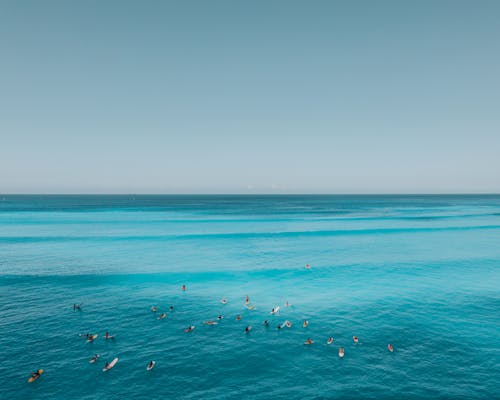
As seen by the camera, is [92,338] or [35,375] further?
[92,338]

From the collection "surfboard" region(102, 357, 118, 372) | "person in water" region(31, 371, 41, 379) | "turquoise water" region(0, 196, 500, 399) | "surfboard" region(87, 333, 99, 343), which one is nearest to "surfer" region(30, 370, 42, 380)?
"person in water" region(31, 371, 41, 379)

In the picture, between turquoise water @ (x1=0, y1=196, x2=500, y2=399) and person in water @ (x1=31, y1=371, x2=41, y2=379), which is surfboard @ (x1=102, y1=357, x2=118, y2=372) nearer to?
turquoise water @ (x1=0, y1=196, x2=500, y2=399)

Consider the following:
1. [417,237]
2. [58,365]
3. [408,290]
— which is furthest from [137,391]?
[417,237]

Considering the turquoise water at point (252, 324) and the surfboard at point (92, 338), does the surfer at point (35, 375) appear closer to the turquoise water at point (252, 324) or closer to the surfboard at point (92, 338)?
the turquoise water at point (252, 324)

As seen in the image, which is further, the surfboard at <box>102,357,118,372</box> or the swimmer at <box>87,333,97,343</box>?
the swimmer at <box>87,333,97,343</box>

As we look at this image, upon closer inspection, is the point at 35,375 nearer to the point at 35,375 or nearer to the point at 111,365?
the point at 35,375

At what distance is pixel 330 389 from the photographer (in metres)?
21.7

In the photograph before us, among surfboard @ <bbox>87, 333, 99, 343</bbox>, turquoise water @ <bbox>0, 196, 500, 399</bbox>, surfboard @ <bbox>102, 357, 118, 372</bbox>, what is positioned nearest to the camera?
turquoise water @ <bbox>0, 196, 500, 399</bbox>

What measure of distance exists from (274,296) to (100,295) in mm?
23257

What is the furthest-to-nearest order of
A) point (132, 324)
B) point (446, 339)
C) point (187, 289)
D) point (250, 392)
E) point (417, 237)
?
point (417, 237)
point (187, 289)
point (132, 324)
point (446, 339)
point (250, 392)

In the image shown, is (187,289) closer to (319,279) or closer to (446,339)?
(319,279)

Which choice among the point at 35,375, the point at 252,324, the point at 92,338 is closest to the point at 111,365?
the point at 35,375

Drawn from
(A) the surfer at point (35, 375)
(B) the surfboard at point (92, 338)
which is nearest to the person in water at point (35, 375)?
(A) the surfer at point (35, 375)

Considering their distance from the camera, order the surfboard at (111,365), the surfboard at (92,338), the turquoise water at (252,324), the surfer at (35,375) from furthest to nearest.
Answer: the surfboard at (92,338) → the surfboard at (111,365) → the surfer at (35,375) → the turquoise water at (252,324)
